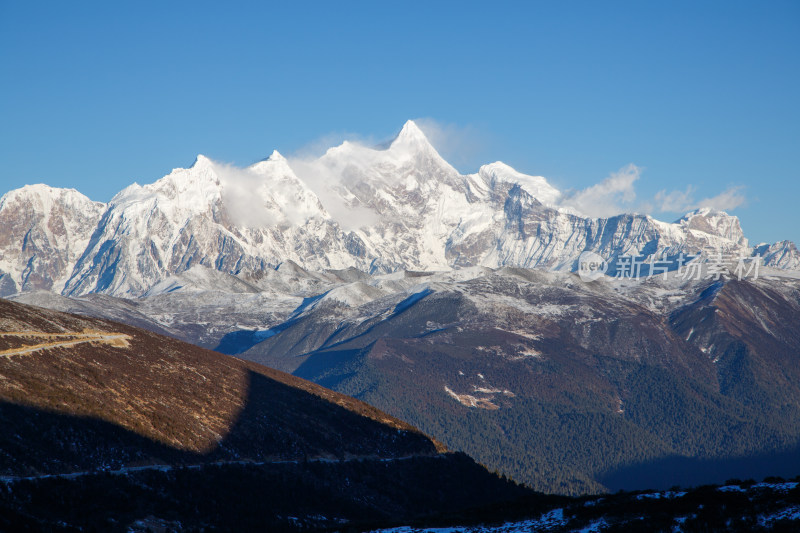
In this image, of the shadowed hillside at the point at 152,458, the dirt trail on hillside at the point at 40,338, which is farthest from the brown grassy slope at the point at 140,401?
the dirt trail on hillside at the point at 40,338

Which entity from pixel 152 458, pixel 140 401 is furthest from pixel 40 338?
pixel 152 458

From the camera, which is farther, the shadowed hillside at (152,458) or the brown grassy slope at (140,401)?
the brown grassy slope at (140,401)

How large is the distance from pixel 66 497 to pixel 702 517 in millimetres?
76436

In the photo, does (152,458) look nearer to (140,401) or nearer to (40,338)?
(140,401)

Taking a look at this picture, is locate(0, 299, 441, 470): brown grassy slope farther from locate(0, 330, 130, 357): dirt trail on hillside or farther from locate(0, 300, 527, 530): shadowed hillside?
locate(0, 330, 130, 357): dirt trail on hillside

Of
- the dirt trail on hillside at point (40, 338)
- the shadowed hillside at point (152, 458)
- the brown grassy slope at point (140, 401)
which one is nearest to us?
the shadowed hillside at point (152, 458)

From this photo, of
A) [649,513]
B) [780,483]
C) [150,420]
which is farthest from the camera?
[150,420]

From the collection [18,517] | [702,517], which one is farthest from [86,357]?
[702,517]

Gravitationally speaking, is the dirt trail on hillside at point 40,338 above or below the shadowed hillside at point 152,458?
above

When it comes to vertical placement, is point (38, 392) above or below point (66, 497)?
above

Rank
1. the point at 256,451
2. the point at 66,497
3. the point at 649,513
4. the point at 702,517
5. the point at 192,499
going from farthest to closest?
the point at 256,451, the point at 192,499, the point at 66,497, the point at 649,513, the point at 702,517

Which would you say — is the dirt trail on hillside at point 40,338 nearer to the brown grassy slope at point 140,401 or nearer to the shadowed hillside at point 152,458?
the shadowed hillside at point 152,458

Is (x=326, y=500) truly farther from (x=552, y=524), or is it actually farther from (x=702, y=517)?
(x=702, y=517)

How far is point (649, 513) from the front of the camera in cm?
10012
